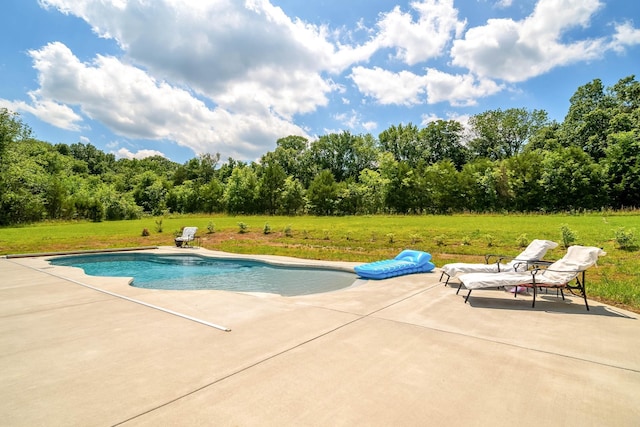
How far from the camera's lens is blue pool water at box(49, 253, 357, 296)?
27.3 ft

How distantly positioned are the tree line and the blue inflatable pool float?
28666 millimetres

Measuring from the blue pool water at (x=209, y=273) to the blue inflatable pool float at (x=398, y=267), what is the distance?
0.75m

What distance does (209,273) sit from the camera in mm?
10492

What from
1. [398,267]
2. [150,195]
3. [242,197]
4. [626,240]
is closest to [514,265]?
[398,267]

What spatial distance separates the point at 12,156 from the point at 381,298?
123ft

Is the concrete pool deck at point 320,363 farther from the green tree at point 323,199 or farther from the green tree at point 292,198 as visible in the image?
the green tree at point 292,198

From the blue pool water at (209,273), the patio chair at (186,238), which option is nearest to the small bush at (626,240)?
the blue pool water at (209,273)

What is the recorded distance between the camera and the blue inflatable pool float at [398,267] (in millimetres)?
7180

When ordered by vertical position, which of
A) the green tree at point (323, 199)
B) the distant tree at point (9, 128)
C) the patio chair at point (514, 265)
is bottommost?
the patio chair at point (514, 265)

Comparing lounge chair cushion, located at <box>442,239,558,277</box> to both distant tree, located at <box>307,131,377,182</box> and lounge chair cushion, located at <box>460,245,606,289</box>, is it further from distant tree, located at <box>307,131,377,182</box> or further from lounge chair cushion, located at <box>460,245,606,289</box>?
distant tree, located at <box>307,131,377,182</box>

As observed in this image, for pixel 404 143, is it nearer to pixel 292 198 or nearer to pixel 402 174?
pixel 402 174

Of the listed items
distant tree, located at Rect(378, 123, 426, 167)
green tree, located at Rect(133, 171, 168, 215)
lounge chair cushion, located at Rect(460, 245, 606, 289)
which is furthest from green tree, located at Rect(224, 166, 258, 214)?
lounge chair cushion, located at Rect(460, 245, 606, 289)

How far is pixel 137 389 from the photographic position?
2441 mm

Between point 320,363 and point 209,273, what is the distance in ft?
27.6
